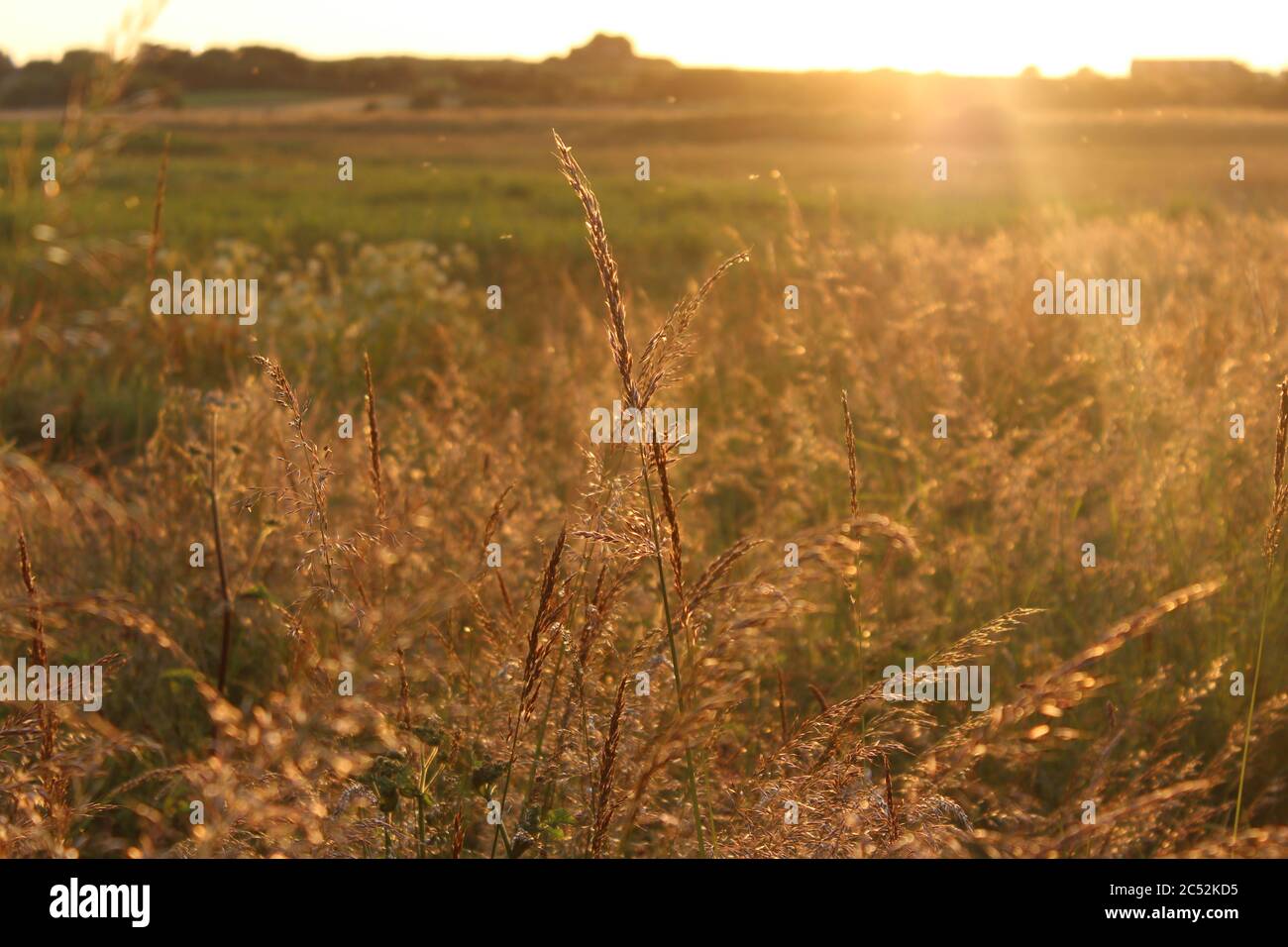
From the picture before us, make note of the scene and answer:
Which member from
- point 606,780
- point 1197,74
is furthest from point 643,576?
point 1197,74

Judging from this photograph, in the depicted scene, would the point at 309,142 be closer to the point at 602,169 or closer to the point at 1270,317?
the point at 602,169

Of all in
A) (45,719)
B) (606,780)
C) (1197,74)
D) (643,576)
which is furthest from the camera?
(1197,74)

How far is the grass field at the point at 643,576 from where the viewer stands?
1281 mm

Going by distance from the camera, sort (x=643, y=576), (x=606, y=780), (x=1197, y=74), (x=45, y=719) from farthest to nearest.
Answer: (x=1197, y=74) → (x=643, y=576) → (x=45, y=719) → (x=606, y=780)

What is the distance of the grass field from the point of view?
128 centimetres

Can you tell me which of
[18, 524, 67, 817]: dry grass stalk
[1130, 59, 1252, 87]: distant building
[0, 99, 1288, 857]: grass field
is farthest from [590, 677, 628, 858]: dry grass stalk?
[1130, 59, 1252, 87]: distant building

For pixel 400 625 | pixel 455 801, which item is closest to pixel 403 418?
pixel 455 801

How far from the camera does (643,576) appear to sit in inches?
111

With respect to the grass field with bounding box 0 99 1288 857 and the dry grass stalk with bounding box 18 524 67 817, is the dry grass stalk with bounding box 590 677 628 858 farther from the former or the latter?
the dry grass stalk with bounding box 18 524 67 817

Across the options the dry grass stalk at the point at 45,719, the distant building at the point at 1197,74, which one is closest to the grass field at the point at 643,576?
the dry grass stalk at the point at 45,719

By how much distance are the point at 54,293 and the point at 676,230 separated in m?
8.14

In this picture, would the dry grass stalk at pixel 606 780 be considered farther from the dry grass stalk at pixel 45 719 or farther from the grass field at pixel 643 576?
the dry grass stalk at pixel 45 719

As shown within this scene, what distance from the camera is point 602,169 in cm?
3184

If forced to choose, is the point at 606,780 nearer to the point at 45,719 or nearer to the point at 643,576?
the point at 45,719
